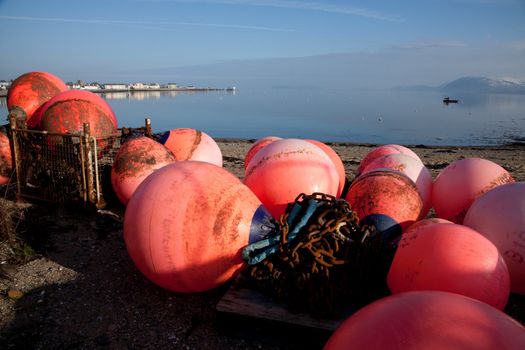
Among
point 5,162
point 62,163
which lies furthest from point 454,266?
point 5,162

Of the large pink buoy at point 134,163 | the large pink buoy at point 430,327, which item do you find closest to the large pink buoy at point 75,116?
the large pink buoy at point 134,163

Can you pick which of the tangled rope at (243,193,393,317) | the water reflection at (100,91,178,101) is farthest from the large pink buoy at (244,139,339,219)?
the water reflection at (100,91,178,101)

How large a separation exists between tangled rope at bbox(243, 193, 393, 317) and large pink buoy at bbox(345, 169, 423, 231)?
724mm

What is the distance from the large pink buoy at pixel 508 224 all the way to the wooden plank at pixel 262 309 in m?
2.21

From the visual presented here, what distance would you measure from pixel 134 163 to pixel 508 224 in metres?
5.71

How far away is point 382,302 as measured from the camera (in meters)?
2.12

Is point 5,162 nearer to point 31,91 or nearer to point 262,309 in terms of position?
point 31,91

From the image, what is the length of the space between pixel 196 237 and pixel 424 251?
218 cm

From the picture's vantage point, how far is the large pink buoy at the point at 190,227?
3.91 meters

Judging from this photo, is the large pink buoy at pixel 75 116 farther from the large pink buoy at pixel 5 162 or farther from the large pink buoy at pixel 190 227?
the large pink buoy at pixel 190 227

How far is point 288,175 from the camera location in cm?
523

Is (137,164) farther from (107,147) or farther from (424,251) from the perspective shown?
(424,251)

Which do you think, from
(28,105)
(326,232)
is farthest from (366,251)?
(28,105)

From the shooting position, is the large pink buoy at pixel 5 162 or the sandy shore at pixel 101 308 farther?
the large pink buoy at pixel 5 162
